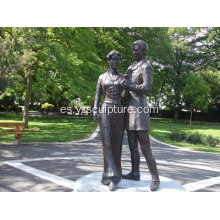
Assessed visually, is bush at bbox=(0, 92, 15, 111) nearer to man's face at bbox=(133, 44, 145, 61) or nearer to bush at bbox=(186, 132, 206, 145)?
bush at bbox=(186, 132, 206, 145)

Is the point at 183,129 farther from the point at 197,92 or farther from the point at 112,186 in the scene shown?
the point at 112,186

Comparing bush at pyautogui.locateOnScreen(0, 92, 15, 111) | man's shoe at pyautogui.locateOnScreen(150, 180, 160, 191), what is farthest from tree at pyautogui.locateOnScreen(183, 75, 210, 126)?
man's shoe at pyautogui.locateOnScreen(150, 180, 160, 191)

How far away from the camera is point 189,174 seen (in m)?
6.77

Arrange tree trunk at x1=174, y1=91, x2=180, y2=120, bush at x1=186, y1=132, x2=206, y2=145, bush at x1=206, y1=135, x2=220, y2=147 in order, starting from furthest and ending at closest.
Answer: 1. tree trunk at x1=174, y1=91, x2=180, y2=120
2. bush at x1=186, y1=132, x2=206, y2=145
3. bush at x1=206, y1=135, x2=220, y2=147

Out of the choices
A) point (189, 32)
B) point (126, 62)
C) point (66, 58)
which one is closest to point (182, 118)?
point (189, 32)

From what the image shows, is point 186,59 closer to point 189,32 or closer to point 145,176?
point 189,32

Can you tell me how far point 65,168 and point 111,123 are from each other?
8.80ft

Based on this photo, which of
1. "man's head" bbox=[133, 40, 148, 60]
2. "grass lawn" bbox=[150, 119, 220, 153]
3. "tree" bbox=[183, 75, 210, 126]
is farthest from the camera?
"tree" bbox=[183, 75, 210, 126]

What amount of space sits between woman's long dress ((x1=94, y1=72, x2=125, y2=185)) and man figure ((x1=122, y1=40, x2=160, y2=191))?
19 cm


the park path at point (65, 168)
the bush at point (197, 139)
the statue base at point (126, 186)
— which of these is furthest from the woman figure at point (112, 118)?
the bush at point (197, 139)

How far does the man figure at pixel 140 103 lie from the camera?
4633 millimetres

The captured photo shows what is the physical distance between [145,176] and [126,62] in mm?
18416

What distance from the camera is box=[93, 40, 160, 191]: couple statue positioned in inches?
185

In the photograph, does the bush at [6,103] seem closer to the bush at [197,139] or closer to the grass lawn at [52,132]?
the grass lawn at [52,132]
